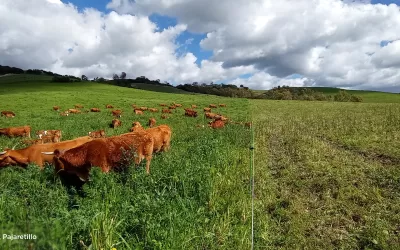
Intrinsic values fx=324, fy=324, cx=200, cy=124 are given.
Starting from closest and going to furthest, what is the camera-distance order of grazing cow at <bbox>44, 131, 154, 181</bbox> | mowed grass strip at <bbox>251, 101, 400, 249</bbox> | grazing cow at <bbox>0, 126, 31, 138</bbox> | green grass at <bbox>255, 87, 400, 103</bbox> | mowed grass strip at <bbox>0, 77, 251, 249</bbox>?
mowed grass strip at <bbox>0, 77, 251, 249</bbox>, mowed grass strip at <bbox>251, 101, 400, 249</bbox>, grazing cow at <bbox>44, 131, 154, 181</bbox>, grazing cow at <bbox>0, 126, 31, 138</bbox>, green grass at <bbox>255, 87, 400, 103</bbox>

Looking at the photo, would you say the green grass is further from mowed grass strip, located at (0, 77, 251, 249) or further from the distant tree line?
mowed grass strip, located at (0, 77, 251, 249)

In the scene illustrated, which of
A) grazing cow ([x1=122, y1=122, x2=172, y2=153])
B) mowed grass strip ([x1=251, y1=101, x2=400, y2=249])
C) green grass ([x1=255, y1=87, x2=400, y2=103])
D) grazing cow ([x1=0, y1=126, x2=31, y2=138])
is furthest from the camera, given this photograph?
green grass ([x1=255, y1=87, x2=400, y2=103])

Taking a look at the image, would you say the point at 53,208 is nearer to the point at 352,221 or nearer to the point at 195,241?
the point at 195,241

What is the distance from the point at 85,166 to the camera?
7.07 metres

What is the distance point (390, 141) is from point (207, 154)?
969 centimetres

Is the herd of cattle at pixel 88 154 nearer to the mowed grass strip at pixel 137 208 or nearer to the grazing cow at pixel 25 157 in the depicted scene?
the grazing cow at pixel 25 157

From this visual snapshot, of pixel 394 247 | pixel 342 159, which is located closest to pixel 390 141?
pixel 342 159

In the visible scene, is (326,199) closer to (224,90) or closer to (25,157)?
(25,157)

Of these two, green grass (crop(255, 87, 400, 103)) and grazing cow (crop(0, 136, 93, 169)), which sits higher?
green grass (crop(255, 87, 400, 103))

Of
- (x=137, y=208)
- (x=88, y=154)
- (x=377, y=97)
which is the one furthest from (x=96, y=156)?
(x=377, y=97)

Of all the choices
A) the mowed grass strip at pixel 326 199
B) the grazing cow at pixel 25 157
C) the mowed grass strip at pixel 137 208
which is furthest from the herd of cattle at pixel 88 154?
the mowed grass strip at pixel 326 199

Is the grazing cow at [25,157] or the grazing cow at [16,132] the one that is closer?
the grazing cow at [25,157]

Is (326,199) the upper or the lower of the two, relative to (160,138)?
lower

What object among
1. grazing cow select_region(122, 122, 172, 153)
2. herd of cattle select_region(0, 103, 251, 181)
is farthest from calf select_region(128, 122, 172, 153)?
herd of cattle select_region(0, 103, 251, 181)
